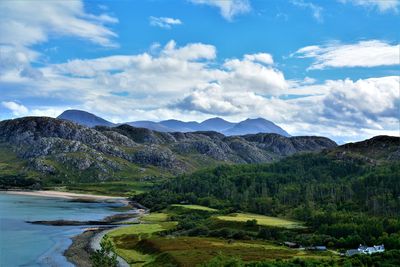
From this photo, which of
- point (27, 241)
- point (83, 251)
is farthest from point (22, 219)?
point (83, 251)

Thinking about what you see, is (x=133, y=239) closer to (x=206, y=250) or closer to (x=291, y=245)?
(x=206, y=250)

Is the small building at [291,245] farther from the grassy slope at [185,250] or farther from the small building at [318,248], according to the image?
the small building at [318,248]

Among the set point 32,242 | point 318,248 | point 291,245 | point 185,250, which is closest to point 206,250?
point 185,250

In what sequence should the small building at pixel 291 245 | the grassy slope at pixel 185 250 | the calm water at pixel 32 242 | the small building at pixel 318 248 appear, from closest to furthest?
the grassy slope at pixel 185 250 → the calm water at pixel 32 242 → the small building at pixel 318 248 → the small building at pixel 291 245

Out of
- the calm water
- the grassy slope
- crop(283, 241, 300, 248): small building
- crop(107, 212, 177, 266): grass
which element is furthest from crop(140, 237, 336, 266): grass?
the calm water

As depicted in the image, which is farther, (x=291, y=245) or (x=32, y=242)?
(x=291, y=245)

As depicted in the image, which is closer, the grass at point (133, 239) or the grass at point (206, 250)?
the grass at point (206, 250)

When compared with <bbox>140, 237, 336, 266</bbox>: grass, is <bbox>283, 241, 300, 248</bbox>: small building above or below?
below

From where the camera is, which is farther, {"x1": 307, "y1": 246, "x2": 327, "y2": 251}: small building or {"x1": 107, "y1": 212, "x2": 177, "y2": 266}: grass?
{"x1": 307, "y1": 246, "x2": 327, "y2": 251}: small building

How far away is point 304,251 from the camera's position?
138 meters

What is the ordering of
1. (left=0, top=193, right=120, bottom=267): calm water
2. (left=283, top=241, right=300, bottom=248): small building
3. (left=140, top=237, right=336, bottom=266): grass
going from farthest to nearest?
(left=283, top=241, right=300, bottom=248): small building
(left=0, top=193, right=120, bottom=267): calm water
(left=140, top=237, right=336, bottom=266): grass

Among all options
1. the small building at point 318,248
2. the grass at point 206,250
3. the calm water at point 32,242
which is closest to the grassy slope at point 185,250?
the grass at point 206,250

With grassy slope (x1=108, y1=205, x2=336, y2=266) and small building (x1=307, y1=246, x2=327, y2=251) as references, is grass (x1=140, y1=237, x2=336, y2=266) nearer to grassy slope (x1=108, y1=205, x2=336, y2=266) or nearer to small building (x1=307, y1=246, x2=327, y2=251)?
grassy slope (x1=108, y1=205, x2=336, y2=266)

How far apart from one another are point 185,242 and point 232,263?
61330 millimetres
